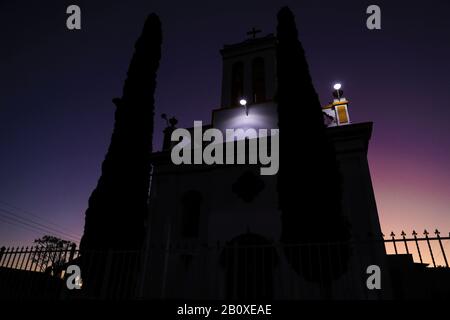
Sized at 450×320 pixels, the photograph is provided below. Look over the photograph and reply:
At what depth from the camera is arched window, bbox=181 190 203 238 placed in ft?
45.9

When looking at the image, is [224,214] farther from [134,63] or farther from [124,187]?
[134,63]

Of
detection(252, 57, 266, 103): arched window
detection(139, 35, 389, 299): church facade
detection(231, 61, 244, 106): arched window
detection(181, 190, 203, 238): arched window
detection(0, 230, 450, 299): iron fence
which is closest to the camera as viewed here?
detection(0, 230, 450, 299): iron fence

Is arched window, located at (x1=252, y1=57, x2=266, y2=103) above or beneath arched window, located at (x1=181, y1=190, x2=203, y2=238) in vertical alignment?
above

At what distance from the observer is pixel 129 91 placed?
15.2m

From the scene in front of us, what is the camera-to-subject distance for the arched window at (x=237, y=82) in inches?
700

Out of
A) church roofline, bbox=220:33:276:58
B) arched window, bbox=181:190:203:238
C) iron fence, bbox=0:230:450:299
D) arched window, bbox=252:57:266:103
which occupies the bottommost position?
iron fence, bbox=0:230:450:299

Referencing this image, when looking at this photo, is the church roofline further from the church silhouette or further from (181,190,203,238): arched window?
(181,190,203,238): arched window

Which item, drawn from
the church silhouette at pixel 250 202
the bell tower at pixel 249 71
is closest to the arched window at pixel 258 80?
the bell tower at pixel 249 71

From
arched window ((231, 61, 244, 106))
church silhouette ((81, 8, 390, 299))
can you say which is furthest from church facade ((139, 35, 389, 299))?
arched window ((231, 61, 244, 106))

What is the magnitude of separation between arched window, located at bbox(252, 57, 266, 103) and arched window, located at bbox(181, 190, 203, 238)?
686cm

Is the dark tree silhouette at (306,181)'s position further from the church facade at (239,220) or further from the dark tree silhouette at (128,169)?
the dark tree silhouette at (128,169)

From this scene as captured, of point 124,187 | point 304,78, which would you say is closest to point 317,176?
point 304,78

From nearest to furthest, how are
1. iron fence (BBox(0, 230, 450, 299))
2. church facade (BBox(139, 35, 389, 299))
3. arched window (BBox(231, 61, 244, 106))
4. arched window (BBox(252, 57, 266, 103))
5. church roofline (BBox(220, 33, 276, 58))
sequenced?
iron fence (BBox(0, 230, 450, 299))
church facade (BBox(139, 35, 389, 299))
arched window (BBox(252, 57, 266, 103))
arched window (BBox(231, 61, 244, 106))
church roofline (BBox(220, 33, 276, 58))

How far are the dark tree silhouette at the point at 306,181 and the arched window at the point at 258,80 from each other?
3.95m
